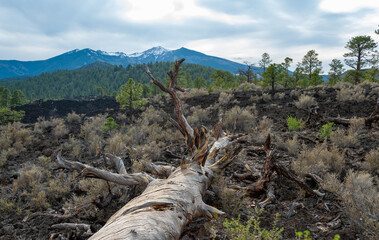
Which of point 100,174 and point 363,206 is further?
point 100,174

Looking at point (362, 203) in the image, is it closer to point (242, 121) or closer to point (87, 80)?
point (242, 121)

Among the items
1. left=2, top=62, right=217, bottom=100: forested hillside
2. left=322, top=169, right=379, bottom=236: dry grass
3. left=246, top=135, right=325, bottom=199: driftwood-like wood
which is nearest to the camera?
left=322, top=169, right=379, bottom=236: dry grass

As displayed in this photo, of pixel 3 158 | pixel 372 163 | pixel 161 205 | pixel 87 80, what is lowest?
pixel 3 158

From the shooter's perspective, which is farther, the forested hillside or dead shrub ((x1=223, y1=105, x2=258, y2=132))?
the forested hillside

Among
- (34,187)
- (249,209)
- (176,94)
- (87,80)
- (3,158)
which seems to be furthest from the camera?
(87,80)

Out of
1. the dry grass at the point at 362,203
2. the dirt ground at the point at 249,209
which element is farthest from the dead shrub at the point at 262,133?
the dry grass at the point at 362,203

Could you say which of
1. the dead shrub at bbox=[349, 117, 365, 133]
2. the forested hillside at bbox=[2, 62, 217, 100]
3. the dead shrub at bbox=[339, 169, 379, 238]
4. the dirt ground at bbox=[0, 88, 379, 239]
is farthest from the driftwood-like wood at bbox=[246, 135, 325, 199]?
the forested hillside at bbox=[2, 62, 217, 100]

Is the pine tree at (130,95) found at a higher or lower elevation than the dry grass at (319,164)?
higher

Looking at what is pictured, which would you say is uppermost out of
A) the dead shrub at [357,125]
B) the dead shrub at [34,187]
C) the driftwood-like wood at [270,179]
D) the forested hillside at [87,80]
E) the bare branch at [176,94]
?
the forested hillside at [87,80]

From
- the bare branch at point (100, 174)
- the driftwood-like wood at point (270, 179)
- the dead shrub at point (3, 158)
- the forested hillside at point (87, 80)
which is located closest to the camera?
the bare branch at point (100, 174)

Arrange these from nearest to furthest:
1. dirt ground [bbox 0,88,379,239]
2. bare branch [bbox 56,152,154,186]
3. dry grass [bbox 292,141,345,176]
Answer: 1. dirt ground [bbox 0,88,379,239]
2. bare branch [bbox 56,152,154,186]
3. dry grass [bbox 292,141,345,176]

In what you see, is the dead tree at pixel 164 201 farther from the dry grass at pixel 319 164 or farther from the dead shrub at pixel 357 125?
the dead shrub at pixel 357 125

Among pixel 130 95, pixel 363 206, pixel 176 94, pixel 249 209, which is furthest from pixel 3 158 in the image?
pixel 130 95

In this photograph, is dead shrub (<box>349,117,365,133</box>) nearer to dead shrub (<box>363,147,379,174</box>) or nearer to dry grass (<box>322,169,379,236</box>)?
dead shrub (<box>363,147,379,174</box>)
